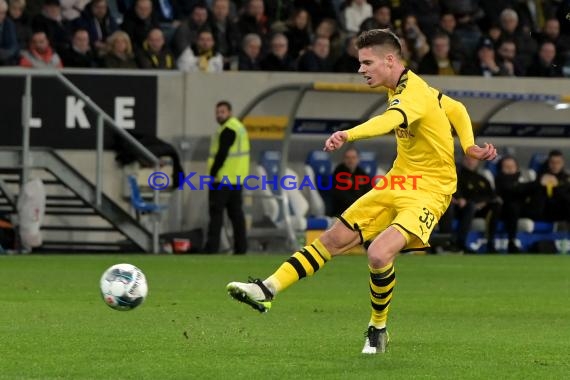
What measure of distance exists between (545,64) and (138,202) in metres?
7.93

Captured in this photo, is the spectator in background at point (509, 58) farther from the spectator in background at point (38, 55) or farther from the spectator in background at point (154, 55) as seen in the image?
the spectator in background at point (38, 55)

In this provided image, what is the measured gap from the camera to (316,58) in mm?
24922

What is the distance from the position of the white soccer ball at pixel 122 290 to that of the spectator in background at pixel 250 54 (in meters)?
14.2

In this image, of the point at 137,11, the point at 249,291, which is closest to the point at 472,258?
the point at 137,11

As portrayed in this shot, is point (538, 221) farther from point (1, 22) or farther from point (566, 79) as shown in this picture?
point (1, 22)

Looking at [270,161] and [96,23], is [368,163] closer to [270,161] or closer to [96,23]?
[270,161]

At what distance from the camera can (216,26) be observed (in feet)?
81.1

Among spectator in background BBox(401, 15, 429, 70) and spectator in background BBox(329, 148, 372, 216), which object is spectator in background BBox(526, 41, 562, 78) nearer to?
spectator in background BBox(401, 15, 429, 70)

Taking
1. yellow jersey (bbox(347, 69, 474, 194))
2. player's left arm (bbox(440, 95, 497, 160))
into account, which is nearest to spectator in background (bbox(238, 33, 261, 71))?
player's left arm (bbox(440, 95, 497, 160))

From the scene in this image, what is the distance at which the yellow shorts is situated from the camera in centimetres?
978

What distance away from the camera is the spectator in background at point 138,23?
23766mm

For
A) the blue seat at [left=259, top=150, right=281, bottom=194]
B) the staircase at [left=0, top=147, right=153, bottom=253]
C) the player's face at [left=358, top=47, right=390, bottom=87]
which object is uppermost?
the player's face at [left=358, top=47, right=390, bottom=87]

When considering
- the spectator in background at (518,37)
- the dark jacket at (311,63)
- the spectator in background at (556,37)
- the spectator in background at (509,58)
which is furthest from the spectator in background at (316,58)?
the spectator in background at (556,37)

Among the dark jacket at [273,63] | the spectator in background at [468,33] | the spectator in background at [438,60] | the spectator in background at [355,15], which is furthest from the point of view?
the spectator in background at [468,33]
